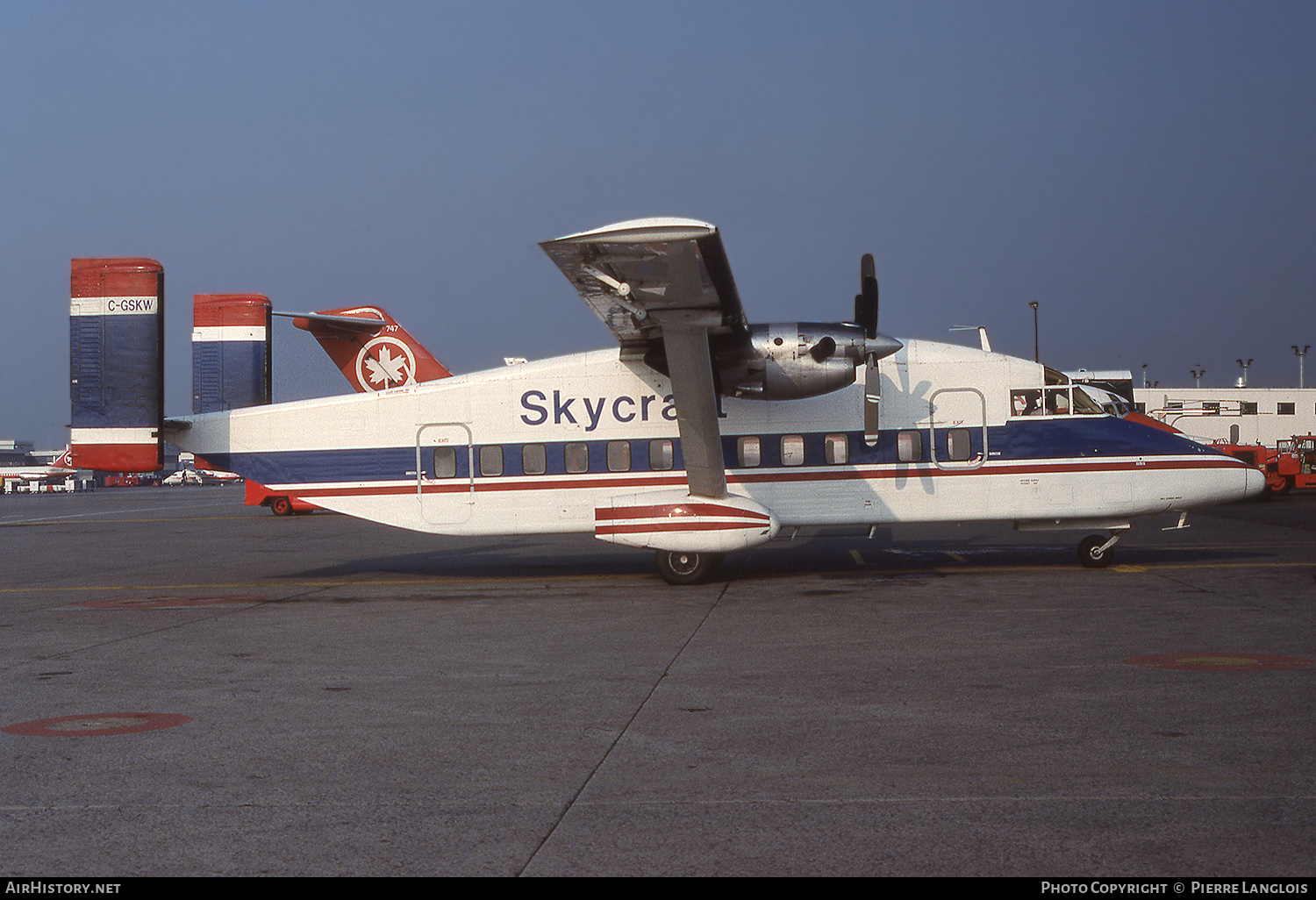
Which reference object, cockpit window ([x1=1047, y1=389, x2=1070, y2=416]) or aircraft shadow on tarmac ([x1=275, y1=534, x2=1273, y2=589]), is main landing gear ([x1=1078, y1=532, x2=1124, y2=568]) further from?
cockpit window ([x1=1047, y1=389, x2=1070, y2=416])

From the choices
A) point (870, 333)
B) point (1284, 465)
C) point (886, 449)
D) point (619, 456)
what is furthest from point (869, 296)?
point (1284, 465)

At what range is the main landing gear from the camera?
1638cm

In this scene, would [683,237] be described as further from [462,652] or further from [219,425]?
[219,425]

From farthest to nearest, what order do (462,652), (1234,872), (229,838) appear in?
1. (462,652)
2. (229,838)
3. (1234,872)

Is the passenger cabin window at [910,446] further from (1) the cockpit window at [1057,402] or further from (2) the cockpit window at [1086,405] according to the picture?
(2) the cockpit window at [1086,405]

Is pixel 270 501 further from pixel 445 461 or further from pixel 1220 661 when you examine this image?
pixel 1220 661

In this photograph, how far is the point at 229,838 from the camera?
4.80m

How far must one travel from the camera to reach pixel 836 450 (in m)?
16.5

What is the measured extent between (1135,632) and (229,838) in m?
8.65

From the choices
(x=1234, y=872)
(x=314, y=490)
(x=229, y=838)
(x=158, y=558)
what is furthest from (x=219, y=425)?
(x=1234, y=872)

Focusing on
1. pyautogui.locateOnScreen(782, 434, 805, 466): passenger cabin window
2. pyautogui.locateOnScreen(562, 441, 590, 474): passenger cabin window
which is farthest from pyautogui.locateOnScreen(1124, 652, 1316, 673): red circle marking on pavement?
pyautogui.locateOnScreen(562, 441, 590, 474): passenger cabin window

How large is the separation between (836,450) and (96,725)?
37.9 feet

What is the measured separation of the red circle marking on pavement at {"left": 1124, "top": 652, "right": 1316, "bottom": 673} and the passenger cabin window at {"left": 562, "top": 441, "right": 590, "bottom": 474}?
31.5 ft

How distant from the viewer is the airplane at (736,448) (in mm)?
15609
